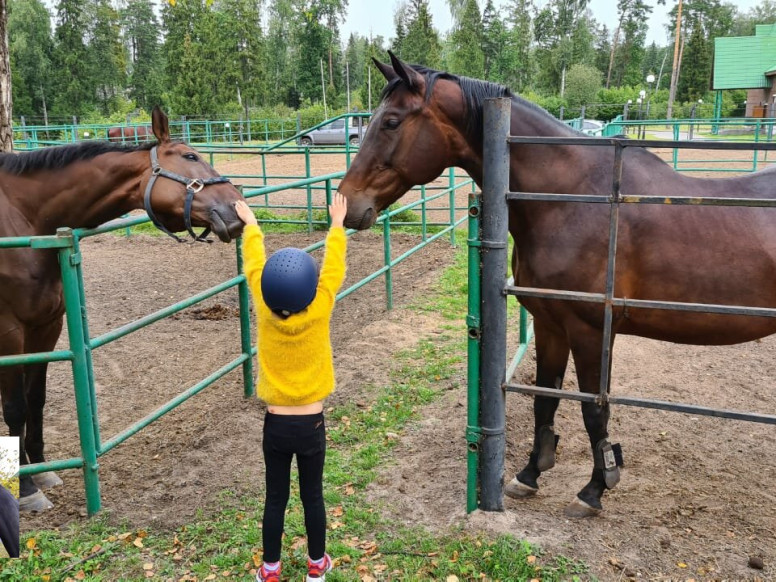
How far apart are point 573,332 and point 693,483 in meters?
1.14

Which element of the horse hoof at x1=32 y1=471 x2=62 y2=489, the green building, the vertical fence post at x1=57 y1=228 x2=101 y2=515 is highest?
the green building

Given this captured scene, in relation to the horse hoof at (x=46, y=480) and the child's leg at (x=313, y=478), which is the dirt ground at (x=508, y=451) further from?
the child's leg at (x=313, y=478)

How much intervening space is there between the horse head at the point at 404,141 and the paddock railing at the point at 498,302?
0.28m

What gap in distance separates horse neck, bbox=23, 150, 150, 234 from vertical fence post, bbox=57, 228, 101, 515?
0.57 metres

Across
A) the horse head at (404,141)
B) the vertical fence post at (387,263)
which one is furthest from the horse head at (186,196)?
the vertical fence post at (387,263)

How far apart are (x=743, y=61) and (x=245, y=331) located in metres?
38.7

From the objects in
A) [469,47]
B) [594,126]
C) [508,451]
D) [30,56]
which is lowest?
[508,451]

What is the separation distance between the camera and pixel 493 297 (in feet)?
8.39

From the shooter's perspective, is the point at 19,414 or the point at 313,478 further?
the point at 19,414

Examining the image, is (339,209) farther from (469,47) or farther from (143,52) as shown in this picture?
(143,52)

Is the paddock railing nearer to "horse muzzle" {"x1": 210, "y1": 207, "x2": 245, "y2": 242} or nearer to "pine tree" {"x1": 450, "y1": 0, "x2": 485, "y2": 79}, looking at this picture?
"horse muzzle" {"x1": 210, "y1": 207, "x2": 245, "y2": 242}

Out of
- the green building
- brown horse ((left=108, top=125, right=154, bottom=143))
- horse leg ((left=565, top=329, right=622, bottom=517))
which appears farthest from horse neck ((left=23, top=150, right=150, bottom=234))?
the green building

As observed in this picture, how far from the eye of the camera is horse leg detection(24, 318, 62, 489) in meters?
3.25

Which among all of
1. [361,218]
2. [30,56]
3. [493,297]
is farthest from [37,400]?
[30,56]
